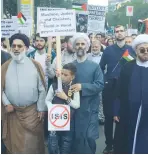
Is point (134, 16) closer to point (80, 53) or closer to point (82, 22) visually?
point (82, 22)

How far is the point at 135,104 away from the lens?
16.1 feet

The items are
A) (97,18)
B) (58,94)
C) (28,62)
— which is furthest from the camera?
(97,18)

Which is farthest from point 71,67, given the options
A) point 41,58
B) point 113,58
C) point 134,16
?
point 134,16

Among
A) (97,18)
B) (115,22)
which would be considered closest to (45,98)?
(97,18)

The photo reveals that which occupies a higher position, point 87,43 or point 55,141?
point 87,43

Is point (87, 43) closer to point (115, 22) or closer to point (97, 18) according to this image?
point (97, 18)

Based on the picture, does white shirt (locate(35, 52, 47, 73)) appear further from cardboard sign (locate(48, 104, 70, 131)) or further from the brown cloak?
cardboard sign (locate(48, 104, 70, 131))

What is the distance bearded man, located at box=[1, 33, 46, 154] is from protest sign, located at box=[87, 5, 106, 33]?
122 inches

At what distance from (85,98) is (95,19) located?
3337 millimetres

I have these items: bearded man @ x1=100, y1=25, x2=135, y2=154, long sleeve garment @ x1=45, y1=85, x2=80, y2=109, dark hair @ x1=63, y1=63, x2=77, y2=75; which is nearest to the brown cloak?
long sleeve garment @ x1=45, y1=85, x2=80, y2=109

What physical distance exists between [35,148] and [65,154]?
50cm

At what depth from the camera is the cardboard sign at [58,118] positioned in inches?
185

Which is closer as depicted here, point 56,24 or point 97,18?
point 56,24

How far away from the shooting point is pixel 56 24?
16.3 feet
